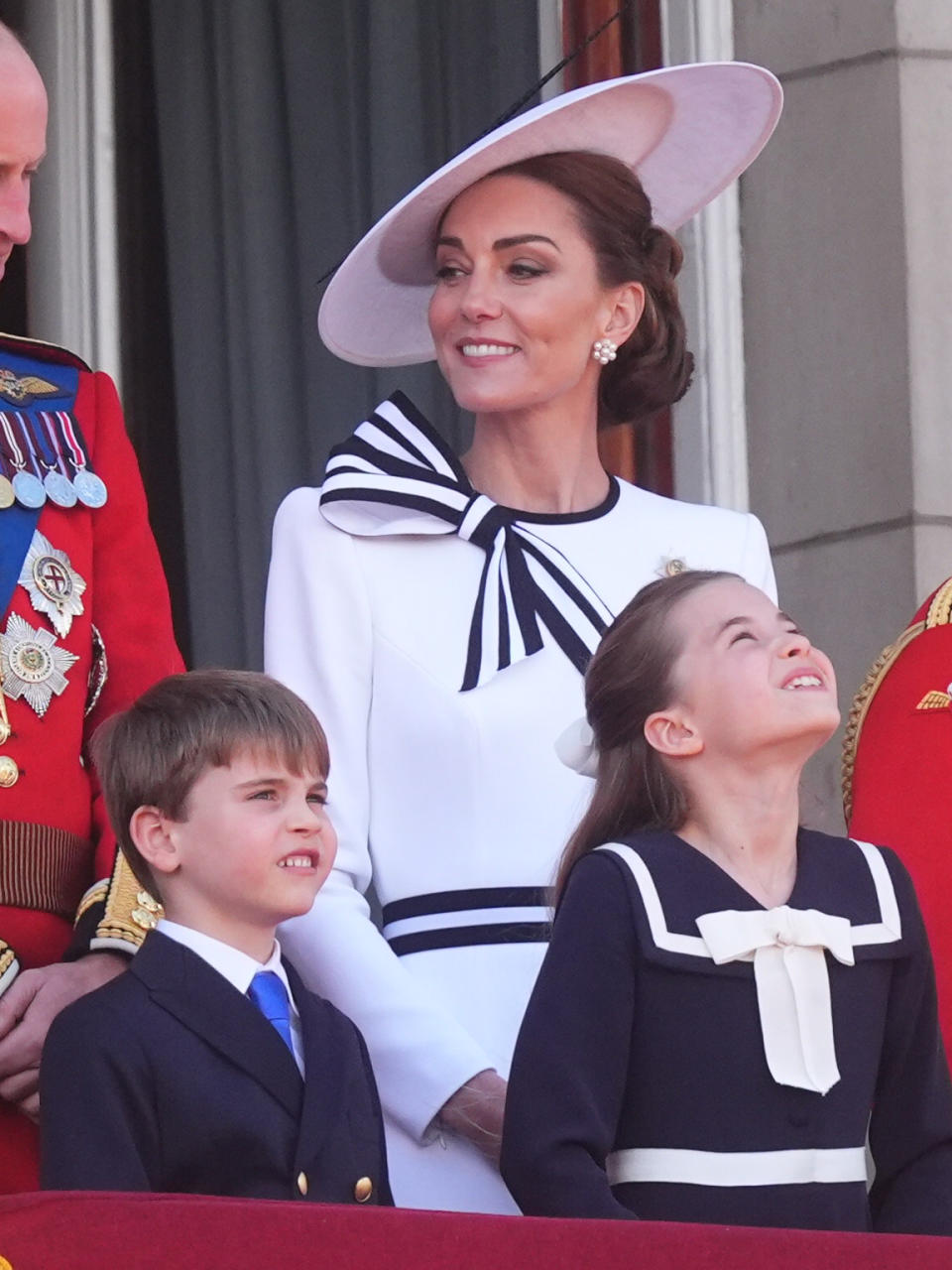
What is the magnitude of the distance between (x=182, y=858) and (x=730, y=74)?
1.32 metres

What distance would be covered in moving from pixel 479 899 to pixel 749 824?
A: 482mm

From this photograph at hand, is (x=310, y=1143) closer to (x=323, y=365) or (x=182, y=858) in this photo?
(x=182, y=858)

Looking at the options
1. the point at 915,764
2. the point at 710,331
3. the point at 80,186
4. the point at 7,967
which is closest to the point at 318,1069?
the point at 7,967

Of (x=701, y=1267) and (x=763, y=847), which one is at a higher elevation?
(x=763, y=847)

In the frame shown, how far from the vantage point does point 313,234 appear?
4.98 metres

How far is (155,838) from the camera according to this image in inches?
110

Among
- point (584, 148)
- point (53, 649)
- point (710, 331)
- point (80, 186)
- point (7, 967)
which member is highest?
point (80, 186)

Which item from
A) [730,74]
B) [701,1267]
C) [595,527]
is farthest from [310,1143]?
[730,74]

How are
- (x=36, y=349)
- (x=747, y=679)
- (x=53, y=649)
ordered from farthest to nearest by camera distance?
1. (x=36, y=349)
2. (x=53, y=649)
3. (x=747, y=679)

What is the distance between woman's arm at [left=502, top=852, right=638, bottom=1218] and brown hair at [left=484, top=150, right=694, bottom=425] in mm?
1086

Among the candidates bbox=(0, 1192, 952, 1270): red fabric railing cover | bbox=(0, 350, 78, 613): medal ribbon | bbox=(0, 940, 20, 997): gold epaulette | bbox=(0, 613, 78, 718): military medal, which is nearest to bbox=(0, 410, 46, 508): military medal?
bbox=(0, 350, 78, 613): medal ribbon

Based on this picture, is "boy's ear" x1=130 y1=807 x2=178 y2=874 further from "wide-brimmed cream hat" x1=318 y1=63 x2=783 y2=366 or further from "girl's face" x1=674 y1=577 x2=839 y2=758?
"wide-brimmed cream hat" x1=318 y1=63 x2=783 y2=366

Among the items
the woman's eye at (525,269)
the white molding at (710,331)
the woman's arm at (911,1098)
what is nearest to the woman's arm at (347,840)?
the woman's eye at (525,269)

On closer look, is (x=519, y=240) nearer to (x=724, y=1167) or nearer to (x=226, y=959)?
(x=226, y=959)
